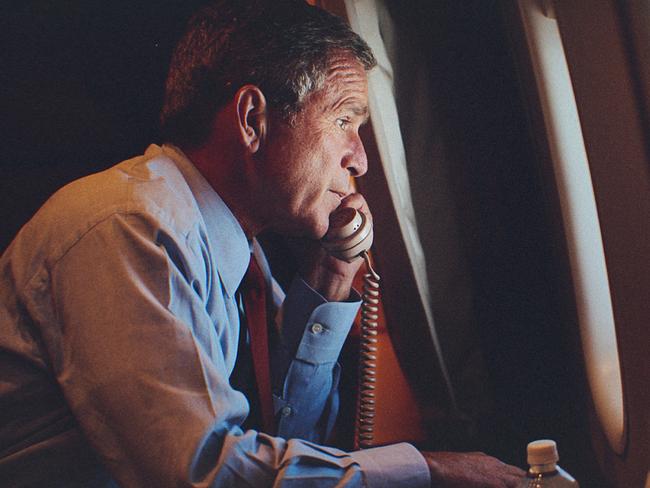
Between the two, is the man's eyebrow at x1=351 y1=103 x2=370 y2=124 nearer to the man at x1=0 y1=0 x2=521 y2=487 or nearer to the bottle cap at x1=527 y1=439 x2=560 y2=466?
the man at x1=0 y1=0 x2=521 y2=487

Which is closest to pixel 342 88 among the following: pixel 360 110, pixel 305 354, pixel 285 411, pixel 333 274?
pixel 360 110

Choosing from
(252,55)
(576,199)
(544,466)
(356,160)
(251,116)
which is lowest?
(544,466)

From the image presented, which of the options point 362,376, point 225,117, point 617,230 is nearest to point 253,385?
point 362,376

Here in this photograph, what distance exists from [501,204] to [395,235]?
246 mm

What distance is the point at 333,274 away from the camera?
1530 mm

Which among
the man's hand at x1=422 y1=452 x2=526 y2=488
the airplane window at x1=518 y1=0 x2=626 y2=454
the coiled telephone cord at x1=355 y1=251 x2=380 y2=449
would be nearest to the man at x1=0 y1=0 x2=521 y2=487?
the man's hand at x1=422 y1=452 x2=526 y2=488

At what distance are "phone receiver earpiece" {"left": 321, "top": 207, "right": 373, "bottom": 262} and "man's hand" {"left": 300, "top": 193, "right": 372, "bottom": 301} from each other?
3 centimetres

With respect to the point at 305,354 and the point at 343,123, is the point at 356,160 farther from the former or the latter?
the point at 305,354

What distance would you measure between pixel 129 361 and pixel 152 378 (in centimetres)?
4

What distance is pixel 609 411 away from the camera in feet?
3.62

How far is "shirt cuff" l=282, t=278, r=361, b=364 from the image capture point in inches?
58.2

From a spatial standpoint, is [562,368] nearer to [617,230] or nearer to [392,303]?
[392,303]

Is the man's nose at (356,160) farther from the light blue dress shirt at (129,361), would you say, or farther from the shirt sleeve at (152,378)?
the shirt sleeve at (152,378)

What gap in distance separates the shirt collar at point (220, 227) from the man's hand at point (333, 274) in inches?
10.9
